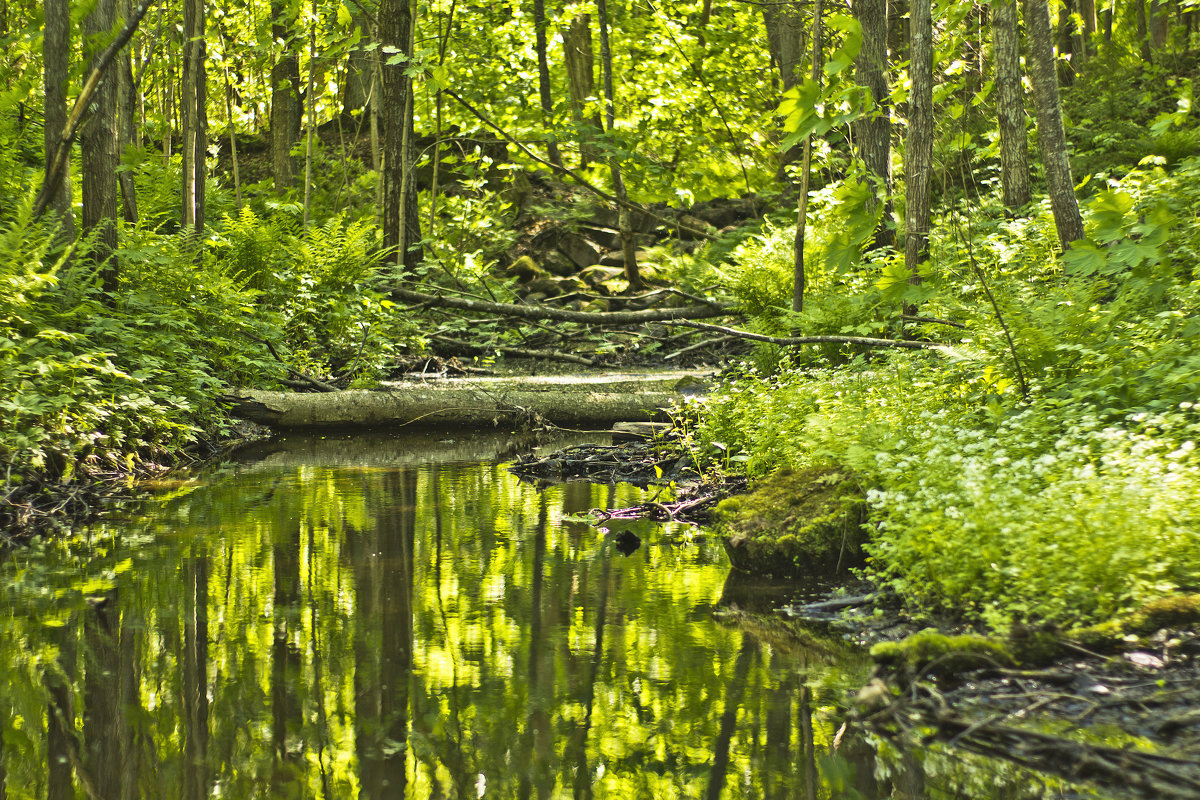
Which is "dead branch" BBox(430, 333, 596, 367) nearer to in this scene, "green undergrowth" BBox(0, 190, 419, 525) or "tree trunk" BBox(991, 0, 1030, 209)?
"green undergrowth" BBox(0, 190, 419, 525)

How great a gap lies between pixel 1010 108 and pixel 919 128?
502cm

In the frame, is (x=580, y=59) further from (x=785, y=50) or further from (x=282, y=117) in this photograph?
(x=282, y=117)

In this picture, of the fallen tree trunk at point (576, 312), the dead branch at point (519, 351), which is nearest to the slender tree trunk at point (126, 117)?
the fallen tree trunk at point (576, 312)

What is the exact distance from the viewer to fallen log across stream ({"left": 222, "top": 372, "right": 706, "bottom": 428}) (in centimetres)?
942

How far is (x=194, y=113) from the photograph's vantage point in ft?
36.6

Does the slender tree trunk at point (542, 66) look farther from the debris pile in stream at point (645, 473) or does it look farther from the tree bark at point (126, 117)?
the debris pile in stream at point (645, 473)

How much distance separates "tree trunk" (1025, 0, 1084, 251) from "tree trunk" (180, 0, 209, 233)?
8.79m

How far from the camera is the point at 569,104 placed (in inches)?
769

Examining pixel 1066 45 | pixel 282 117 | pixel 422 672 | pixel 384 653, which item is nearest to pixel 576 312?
pixel 384 653

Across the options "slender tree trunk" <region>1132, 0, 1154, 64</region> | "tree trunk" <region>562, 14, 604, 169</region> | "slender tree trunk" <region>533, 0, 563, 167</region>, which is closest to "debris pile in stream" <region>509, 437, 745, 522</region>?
"slender tree trunk" <region>533, 0, 563, 167</region>

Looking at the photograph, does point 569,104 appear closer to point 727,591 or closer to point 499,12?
point 499,12

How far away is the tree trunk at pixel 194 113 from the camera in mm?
→ 10875

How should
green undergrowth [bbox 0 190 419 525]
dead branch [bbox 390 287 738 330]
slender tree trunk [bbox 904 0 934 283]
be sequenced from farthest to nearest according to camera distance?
1. dead branch [bbox 390 287 738 330]
2. slender tree trunk [bbox 904 0 934 283]
3. green undergrowth [bbox 0 190 419 525]

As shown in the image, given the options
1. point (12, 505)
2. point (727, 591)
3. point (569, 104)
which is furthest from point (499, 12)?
point (727, 591)
